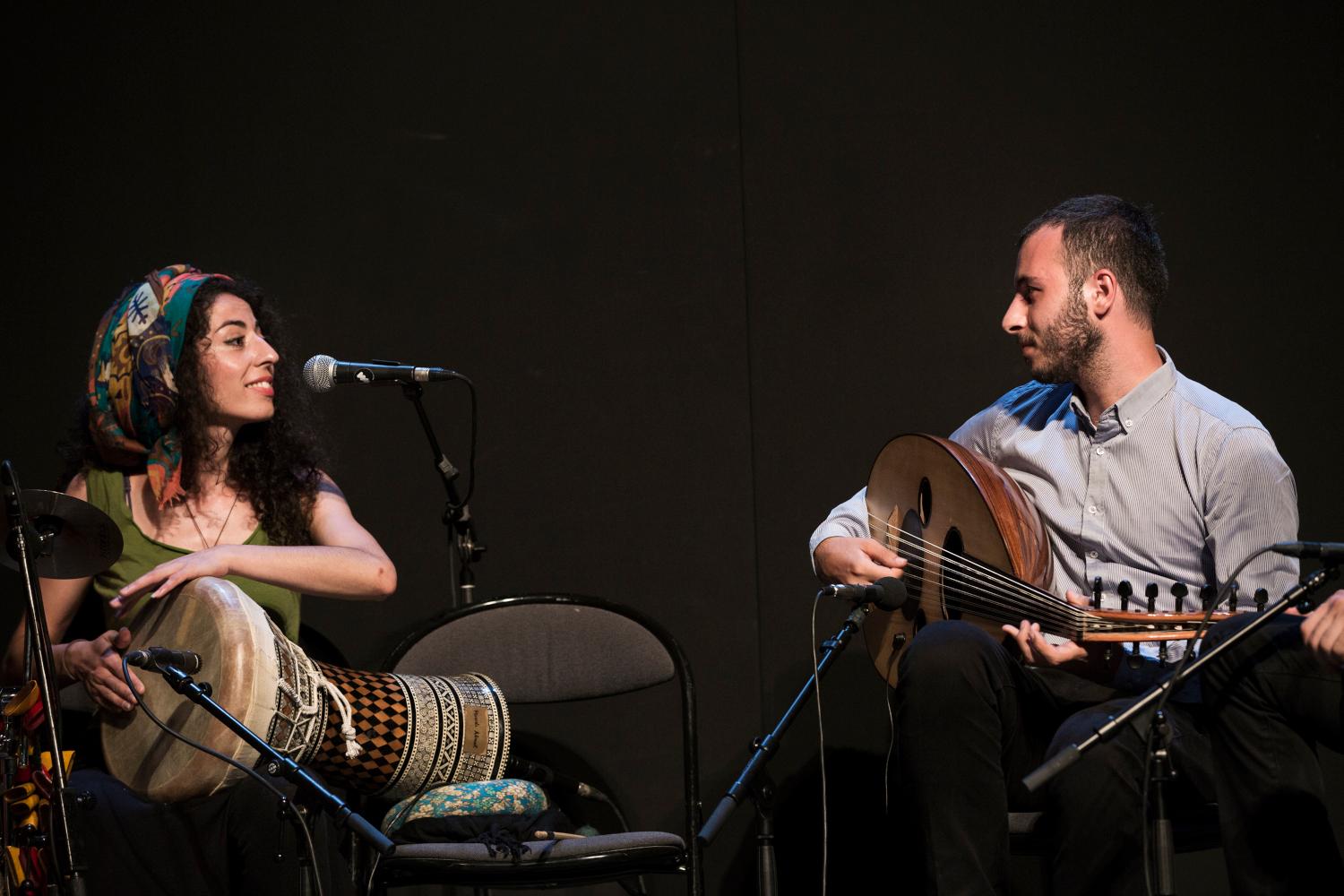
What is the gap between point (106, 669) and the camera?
2.81 metres

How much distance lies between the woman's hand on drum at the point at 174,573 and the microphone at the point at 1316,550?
2.11 meters

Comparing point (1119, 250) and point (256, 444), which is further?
point (256, 444)

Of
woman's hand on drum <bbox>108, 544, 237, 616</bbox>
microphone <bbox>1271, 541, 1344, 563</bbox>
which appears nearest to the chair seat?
woman's hand on drum <bbox>108, 544, 237, 616</bbox>

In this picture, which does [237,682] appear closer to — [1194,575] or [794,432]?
[794,432]

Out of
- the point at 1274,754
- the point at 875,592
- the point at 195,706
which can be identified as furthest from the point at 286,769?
the point at 1274,754

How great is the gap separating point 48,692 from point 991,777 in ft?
5.75

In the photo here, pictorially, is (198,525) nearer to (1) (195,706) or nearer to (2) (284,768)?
(1) (195,706)

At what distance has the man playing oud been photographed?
2.51 meters

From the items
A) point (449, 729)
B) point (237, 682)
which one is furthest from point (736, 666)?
point (237, 682)

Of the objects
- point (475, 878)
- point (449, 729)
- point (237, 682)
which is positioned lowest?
point (475, 878)

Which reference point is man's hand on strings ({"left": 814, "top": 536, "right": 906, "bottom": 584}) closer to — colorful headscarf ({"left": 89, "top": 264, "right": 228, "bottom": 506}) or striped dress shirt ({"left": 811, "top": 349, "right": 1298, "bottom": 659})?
→ striped dress shirt ({"left": 811, "top": 349, "right": 1298, "bottom": 659})

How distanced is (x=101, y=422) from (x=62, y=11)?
4.68 ft

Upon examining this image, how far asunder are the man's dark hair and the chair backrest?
1363 millimetres

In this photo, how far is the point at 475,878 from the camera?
8.61 ft
